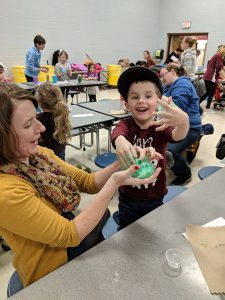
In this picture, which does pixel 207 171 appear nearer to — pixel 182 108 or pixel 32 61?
pixel 182 108

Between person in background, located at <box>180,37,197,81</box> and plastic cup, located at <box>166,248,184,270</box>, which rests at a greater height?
person in background, located at <box>180,37,197,81</box>

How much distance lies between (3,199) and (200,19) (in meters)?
10.5

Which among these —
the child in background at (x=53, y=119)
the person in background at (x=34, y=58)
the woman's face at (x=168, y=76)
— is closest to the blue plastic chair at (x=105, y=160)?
the child in background at (x=53, y=119)

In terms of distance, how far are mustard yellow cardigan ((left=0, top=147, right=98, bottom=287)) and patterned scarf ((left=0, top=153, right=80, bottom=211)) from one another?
0.04 m

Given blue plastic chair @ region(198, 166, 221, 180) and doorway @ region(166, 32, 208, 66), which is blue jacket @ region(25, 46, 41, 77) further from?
doorway @ region(166, 32, 208, 66)

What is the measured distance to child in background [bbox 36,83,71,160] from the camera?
7.21 feet

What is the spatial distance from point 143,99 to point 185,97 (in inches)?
72.4

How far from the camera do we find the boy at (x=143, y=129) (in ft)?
3.89

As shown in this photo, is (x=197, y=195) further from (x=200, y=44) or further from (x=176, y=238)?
(x=200, y=44)

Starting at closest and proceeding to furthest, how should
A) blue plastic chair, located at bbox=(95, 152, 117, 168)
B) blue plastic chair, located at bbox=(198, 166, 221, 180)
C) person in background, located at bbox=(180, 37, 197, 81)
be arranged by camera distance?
blue plastic chair, located at bbox=(198, 166, 221, 180) → blue plastic chair, located at bbox=(95, 152, 117, 168) → person in background, located at bbox=(180, 37, 197, 81)

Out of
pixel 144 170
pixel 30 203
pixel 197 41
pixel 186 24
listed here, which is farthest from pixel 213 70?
pixel 30 203

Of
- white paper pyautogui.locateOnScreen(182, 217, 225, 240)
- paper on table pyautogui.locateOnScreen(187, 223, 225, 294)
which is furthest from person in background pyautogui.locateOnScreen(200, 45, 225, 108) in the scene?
paper on table pyautogui.locateOnScreen(187, 223, 225, 294)

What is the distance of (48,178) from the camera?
103cm

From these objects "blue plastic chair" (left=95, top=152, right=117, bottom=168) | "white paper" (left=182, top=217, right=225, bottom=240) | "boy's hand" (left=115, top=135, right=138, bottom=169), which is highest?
"boy's hand" (left=115, top=135, right=138, bottom=169)
